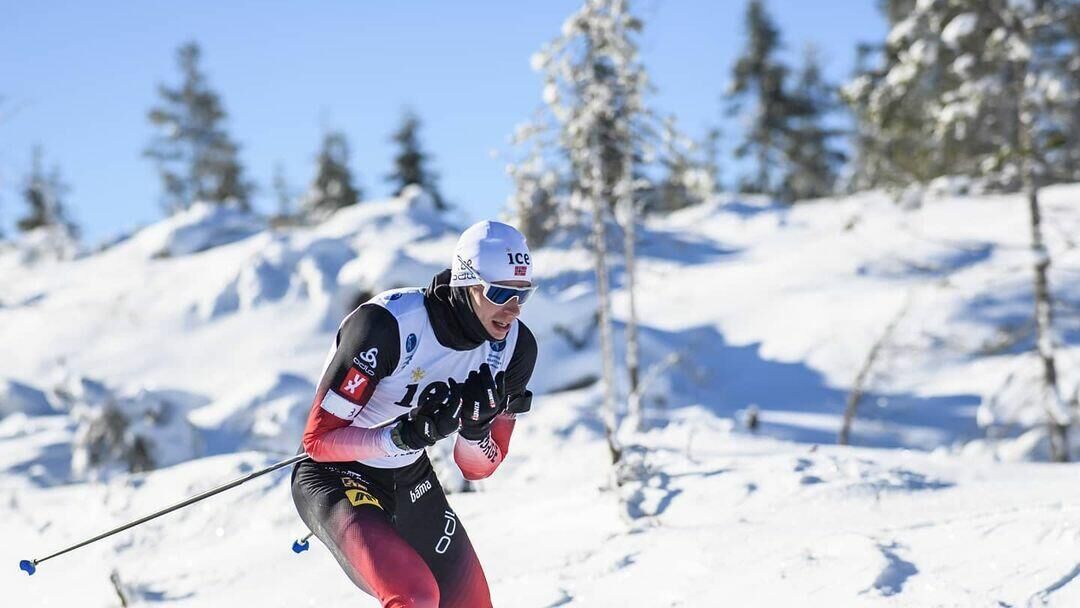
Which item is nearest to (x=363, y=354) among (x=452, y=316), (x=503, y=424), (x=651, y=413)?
(x=452, y=316)

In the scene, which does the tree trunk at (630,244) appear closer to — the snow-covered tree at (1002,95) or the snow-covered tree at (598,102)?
the snow-covered tree at (598,102)

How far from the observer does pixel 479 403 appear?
4.52m

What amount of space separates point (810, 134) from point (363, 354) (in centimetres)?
4657

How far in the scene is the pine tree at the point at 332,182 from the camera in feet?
162

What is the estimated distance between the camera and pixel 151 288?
3162 cm

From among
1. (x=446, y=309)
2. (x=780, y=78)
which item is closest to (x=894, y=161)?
(x=446, y=309)

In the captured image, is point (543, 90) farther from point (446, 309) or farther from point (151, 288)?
point (151, 288)

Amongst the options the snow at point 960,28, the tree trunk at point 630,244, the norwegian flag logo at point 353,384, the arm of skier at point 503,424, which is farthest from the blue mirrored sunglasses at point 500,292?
the tree trunk at point 630,244

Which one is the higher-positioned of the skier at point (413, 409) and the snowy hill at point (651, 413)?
the skier at point (413, 409)

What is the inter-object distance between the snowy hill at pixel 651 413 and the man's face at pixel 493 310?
207 cm

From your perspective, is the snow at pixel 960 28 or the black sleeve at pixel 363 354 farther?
the snow at pixel 960 28

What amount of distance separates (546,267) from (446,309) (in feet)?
49.2

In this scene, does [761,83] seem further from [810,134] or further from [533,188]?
[533,188]

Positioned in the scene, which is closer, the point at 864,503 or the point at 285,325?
the point at 864,503
